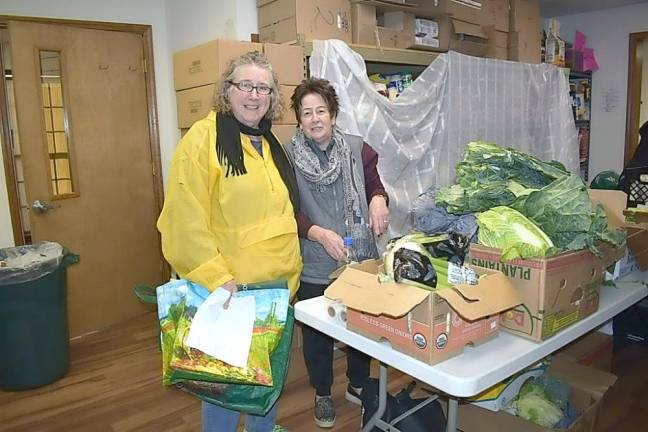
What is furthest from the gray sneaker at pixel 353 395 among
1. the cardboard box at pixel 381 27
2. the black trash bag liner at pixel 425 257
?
the cardboard box at pixel 381 27

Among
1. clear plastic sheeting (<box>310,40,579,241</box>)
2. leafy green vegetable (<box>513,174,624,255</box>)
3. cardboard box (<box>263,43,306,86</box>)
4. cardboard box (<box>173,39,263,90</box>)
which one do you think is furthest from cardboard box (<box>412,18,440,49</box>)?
leafy green vegetable (<box>513,174,624,255</box>)

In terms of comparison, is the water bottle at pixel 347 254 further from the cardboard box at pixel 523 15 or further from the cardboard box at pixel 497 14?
the cardboard box at pixel 523 15

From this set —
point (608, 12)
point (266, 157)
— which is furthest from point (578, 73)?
point (266, 157)

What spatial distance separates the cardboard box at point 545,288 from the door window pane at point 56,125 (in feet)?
9.09

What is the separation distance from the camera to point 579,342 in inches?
95.3

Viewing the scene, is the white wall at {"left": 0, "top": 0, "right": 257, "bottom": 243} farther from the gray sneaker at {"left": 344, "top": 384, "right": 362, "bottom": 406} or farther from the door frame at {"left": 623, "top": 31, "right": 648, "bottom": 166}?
the door frame at {"left": 623, "top": 31, "right": 648, "bottom": 166}

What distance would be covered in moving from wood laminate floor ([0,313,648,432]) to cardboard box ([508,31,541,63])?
7.30ft

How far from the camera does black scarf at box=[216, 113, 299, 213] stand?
5.23 feet

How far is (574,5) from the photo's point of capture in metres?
4.50

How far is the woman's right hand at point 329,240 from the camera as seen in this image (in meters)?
1.78

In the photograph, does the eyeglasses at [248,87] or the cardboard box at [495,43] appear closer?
the eyeglasses at [248,87]

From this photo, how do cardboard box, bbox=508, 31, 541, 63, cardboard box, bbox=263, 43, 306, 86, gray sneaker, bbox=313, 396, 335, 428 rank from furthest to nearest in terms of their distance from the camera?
cardboard box, bbox=508, 31, 541, 63 → cardboard box, bbox=263, 43, 306, 86 → gray sneaker, bbox=313, 396, 335, 428

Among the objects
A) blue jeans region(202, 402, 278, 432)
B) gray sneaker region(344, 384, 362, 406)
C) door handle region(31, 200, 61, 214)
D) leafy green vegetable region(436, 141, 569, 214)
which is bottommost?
gray sneaker region(344, 384, 362, 406)

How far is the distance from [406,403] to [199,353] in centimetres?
76
